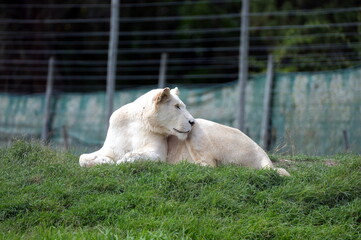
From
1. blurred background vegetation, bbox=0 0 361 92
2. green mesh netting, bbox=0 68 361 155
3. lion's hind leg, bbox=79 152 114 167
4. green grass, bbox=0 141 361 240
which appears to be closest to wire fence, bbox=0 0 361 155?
blurred background vegetation, bbox=0 0 361 92

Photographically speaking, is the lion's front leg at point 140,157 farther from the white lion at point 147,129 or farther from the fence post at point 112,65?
the fence post at point 112,65

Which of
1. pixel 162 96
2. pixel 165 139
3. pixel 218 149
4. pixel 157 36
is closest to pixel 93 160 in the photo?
pixel 165 139

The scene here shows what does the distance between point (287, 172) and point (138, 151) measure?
1.61m

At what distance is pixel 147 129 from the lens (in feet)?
25.6

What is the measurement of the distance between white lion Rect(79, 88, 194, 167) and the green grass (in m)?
0.38

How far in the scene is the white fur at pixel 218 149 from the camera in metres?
7.72

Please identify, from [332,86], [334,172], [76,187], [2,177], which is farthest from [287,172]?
[332,86]

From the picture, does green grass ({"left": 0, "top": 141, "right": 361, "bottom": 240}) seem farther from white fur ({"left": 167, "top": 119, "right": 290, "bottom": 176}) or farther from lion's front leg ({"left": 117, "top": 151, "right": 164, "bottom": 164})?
white fur ({"left": 167, "top": 119, "right": 290, "bottom": 176})

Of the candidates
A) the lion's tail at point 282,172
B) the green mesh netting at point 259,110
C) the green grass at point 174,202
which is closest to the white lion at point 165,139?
the lion's tail at point 282,172

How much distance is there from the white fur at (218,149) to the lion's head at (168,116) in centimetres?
15

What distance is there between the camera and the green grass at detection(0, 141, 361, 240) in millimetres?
5945

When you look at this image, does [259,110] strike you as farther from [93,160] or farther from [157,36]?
[93,160]

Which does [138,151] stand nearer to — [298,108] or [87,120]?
[298,108]

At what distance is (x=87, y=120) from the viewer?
1536 cm
